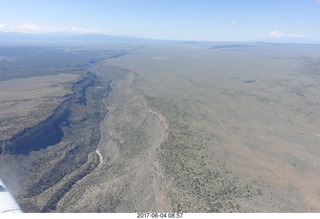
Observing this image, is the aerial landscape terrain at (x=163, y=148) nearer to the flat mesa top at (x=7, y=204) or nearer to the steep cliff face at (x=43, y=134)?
the steep cliff face at (x=43, y=134)

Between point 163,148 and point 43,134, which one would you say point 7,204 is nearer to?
point 163,148

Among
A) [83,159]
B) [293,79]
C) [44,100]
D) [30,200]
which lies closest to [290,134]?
[83,159]

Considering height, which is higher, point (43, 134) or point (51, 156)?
point (43, 134)

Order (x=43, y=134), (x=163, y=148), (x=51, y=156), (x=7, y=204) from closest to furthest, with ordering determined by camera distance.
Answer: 1. (x=7, y=204)
2. (x=163, y=148)
3. (x=51, y=156)
4. (x=43, y=134)

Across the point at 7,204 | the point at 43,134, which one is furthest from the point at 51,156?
the point at 7,204

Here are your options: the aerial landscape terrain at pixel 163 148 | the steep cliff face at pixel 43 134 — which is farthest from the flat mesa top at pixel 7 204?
the steep cliff face at pixel 43 134

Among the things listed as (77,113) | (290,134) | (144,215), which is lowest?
(77,113)

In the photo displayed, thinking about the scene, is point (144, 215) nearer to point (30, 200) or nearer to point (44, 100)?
point (30, 200)

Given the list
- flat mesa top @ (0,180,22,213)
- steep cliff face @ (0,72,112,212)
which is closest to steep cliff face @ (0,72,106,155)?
steep cliff face @ (0,72,112,212)

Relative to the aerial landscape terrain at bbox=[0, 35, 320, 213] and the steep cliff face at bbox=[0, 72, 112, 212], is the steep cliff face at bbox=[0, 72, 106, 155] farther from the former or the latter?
the aerial landscape terrain at bbox=[0, 35, 320, 213]
